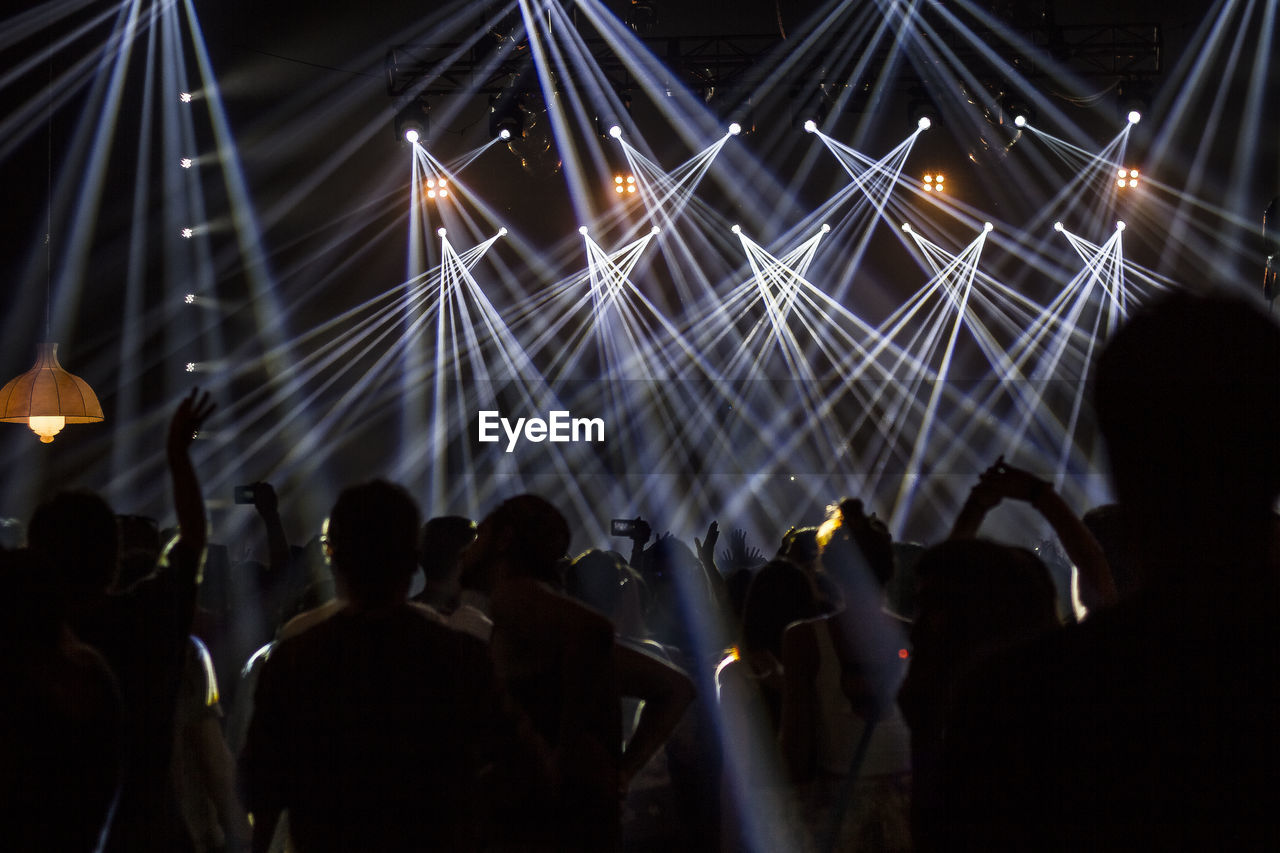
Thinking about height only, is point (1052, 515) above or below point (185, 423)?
below

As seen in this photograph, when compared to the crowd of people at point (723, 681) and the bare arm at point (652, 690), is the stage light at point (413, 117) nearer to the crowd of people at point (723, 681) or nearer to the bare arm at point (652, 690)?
the crowd of people at point (723, 681)

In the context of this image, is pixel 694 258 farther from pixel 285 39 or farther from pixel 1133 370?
pixel 1133 370

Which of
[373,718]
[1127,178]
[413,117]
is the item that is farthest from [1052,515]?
[1127,178]

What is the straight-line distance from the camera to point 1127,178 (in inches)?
429

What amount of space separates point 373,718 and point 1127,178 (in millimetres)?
11334

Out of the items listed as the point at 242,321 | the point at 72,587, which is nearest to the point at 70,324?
the point at 242,321

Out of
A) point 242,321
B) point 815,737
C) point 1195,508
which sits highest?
point 242,321

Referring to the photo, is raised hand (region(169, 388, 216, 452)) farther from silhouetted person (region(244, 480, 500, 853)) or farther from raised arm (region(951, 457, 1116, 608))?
raised arm (region(951, 457, 1116, 608))

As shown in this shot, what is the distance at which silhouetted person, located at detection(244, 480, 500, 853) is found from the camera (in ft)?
5.28

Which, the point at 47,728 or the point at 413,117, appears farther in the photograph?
the point at 413,117

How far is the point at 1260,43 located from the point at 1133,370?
1185 cm

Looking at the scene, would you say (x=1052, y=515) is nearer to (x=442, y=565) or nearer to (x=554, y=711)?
(x=554, y=711)

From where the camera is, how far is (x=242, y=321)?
1032 cm

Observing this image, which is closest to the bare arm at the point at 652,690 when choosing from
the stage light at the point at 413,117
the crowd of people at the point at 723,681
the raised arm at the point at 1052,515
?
the crowd of people at the point at 723,681
